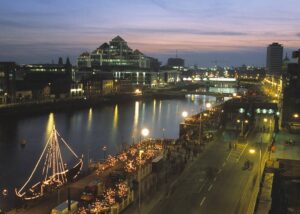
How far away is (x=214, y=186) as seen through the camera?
12070 millimetres

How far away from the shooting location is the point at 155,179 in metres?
12.5

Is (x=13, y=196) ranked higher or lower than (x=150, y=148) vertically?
lower

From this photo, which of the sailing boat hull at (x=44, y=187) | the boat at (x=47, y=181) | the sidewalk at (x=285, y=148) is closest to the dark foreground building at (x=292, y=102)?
the sidewalk at (x=285, y=148)

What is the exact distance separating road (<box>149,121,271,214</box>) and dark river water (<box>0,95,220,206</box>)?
21.2 ft

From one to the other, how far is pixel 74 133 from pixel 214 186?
58.6 feet

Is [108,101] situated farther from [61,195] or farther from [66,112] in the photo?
[61,195]

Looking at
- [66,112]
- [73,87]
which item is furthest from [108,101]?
[66,112]

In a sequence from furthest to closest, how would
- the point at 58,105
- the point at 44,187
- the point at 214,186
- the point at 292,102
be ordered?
1. the point at 58,105
2. the point at 292,102
3. the point at 44,187
4. the point at 214,186

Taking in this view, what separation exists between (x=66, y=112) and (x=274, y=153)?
98.0 ft

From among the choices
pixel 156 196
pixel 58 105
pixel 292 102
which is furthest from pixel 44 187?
pixel 58 105

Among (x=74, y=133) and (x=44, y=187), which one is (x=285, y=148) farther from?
(x=74, y=133)

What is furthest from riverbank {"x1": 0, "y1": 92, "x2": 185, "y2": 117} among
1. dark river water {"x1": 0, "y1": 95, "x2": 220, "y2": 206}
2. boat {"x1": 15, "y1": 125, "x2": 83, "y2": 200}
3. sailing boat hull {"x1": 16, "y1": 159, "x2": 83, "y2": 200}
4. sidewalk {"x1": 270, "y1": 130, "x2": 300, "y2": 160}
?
sidewalk {"x1": 270, "y1": 130, "x2": 300, "y2": 160}

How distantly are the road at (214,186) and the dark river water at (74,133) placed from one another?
6.46 metres

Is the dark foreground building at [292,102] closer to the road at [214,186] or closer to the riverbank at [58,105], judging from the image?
the road at [214,186]
